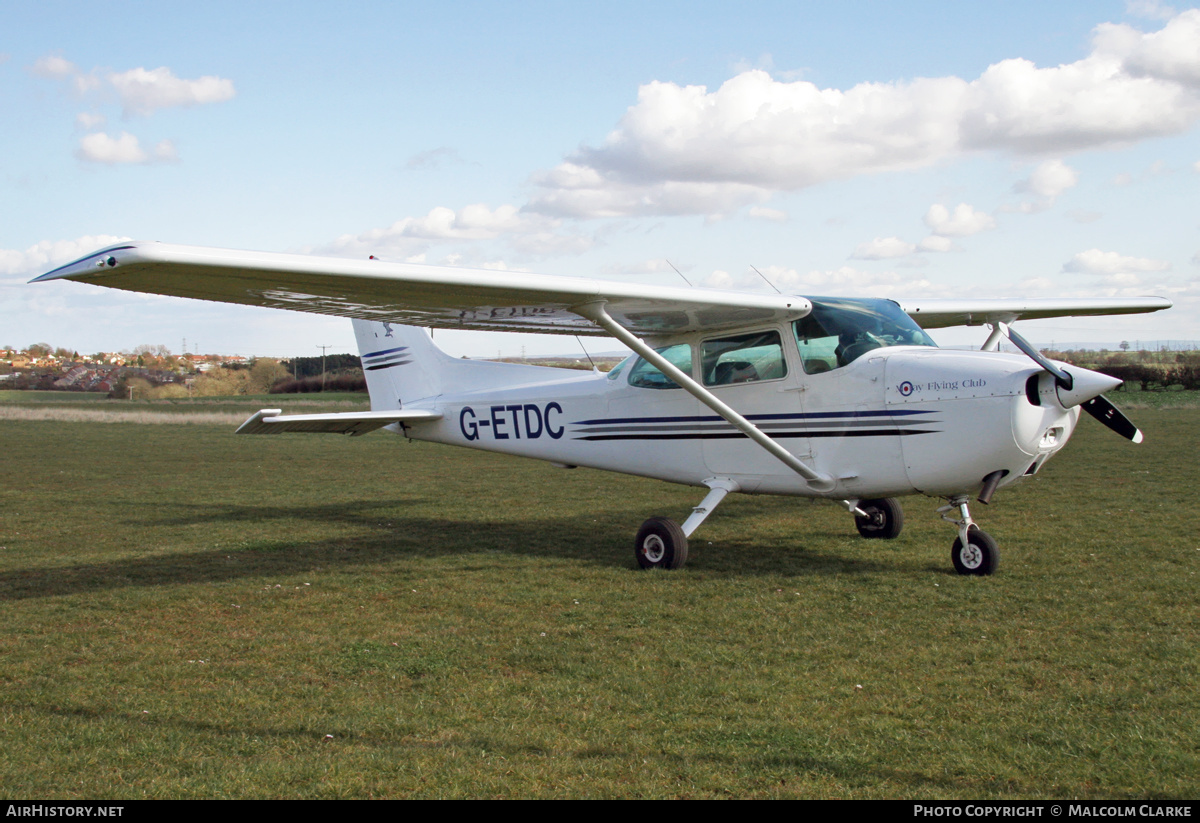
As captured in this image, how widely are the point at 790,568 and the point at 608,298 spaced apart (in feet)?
9.21

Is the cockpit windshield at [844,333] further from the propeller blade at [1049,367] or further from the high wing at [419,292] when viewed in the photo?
the propeller blade at [1049,367]

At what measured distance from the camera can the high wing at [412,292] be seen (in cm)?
479

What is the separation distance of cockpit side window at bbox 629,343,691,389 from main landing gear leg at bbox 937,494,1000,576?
2715mm

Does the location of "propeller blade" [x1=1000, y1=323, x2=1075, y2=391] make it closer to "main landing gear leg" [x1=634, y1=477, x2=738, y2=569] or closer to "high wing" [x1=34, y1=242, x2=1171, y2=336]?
"high wing" [x1=34, y1=242, x2=1171, y2=336]

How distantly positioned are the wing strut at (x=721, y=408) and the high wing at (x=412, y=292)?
0.24 meters

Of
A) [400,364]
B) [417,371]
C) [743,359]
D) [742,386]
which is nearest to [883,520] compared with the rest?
[742,386]

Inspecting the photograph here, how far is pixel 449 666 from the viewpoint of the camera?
197 inches

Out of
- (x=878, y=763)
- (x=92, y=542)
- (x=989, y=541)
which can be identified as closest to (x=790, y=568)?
(x=989, y=541)

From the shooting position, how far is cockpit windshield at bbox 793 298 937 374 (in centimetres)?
753

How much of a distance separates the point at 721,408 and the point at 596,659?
2.98m

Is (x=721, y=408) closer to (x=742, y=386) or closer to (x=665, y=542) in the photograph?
Answer: (x=742, y=386)

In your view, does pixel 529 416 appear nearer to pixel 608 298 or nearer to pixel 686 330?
pixel 686 330

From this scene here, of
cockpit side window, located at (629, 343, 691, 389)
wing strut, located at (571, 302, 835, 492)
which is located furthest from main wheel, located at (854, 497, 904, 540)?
Result: cockpit side window, located at (629, 343, 691, 389)

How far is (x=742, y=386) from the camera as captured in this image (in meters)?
8.02
